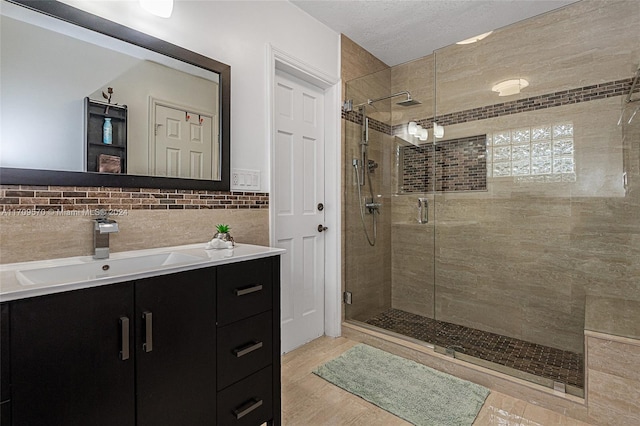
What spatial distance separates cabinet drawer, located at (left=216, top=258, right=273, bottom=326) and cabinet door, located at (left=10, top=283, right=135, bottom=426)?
0.33 m

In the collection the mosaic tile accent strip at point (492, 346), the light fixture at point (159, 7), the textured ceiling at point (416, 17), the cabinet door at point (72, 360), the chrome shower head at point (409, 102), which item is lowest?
the mosaic tile accent strip at point (492, 346)

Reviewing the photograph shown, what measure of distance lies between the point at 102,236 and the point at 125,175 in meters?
0.28

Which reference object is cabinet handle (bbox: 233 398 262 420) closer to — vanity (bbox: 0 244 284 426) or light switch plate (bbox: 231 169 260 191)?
vanity (bbox: 0 244 284 426)

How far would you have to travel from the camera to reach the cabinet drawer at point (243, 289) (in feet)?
4.14

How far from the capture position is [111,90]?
1360mm

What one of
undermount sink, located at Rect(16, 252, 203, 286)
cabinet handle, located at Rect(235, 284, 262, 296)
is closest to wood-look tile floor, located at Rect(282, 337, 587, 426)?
cabinet handle, located at Rect(235, 284, 262, 296)

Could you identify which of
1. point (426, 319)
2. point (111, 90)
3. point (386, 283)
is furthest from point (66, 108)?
point (426, 319)

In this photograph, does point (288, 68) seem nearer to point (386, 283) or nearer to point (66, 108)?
point (66, 108)

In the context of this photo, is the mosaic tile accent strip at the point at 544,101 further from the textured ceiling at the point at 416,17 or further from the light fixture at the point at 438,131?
the textured ceiling at the point at 416,17

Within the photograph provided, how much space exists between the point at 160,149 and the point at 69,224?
0.49m

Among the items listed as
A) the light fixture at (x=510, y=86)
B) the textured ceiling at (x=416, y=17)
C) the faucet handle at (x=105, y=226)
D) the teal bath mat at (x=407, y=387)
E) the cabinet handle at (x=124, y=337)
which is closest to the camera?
the cabinet handle at (x=124, y=337)

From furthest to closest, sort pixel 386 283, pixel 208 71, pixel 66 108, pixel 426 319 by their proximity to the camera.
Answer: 1. pixel 386 283
2. pixel 426 319
3. pixel 208 71
4. pixel 66 108

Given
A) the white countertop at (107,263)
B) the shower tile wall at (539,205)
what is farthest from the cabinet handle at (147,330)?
the shower tile wall at (539,205)

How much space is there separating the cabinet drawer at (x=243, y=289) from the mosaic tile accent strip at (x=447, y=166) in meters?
1.84
